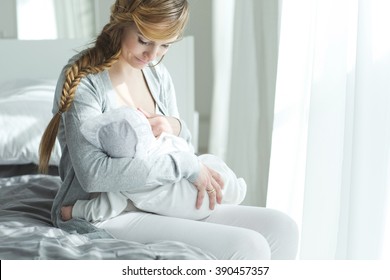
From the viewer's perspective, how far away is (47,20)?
2.89 m

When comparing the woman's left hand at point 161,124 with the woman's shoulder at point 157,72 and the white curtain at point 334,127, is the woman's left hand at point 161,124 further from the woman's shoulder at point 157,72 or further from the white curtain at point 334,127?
the white curtain at point 334,127

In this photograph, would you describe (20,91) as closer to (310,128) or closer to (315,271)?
(310,128)

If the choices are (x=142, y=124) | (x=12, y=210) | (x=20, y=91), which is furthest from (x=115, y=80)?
(x=20, y=91)

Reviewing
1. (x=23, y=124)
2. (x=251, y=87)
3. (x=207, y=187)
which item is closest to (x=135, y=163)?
(x=207, y=187)

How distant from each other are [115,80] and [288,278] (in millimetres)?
608

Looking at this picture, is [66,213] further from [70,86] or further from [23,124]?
[23,124]

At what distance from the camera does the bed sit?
54.1 inches

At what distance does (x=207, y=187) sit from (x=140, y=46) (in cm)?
35

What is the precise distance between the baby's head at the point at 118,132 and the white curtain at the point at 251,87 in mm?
1285

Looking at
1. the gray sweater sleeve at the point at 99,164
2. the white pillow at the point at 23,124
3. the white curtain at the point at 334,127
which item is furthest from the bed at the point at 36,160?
the white curtain at the point at 334,127

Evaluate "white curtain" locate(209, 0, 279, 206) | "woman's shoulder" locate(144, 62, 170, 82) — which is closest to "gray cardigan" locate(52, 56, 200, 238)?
"woman's shoulder" locate(144, 62, 170, 82)

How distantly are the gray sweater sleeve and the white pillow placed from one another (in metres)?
0.80

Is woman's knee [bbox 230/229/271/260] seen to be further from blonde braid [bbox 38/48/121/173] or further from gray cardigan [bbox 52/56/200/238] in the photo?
blonde braid [bbox 38/48/121/173]

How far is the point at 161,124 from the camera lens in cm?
161
